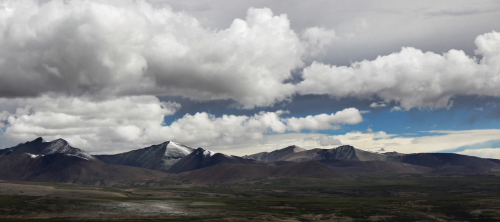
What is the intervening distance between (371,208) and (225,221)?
7239cm

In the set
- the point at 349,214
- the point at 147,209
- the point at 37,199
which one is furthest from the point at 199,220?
the point at 37,199

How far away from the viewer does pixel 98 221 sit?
Result: 416 feet

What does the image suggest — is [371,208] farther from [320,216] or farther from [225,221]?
[225,221]

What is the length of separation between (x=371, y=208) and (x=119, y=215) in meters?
94.8

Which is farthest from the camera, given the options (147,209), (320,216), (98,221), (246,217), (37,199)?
(37,199)

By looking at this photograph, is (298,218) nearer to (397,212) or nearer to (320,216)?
(320,216)

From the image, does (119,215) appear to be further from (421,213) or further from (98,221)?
(421,213)

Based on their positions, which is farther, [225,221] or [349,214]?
[349,214]

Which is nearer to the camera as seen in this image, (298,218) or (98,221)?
(98,221)

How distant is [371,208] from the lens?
175 meters

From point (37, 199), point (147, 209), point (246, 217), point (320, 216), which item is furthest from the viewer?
point (37, 199)

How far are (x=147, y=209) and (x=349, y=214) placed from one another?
73.8m

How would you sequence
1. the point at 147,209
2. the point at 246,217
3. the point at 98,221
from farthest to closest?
the point at 147,209 < the point at 246,217 < the point at 98,221

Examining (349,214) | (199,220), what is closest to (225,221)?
(199,220)
